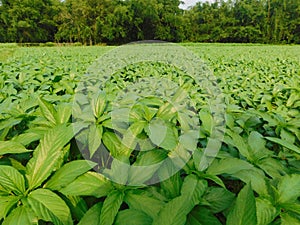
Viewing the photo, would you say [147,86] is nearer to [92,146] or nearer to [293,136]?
[293,136]

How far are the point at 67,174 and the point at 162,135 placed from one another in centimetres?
31

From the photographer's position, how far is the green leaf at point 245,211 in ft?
1.80

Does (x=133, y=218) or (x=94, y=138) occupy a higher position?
(x=94, y=138)

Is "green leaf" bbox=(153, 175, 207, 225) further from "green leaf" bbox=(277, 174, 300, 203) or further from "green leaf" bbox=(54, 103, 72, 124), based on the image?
"green leaf" bbox=(54, 103, 72, 124)

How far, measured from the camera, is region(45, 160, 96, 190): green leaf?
70cm

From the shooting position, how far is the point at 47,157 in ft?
2.44

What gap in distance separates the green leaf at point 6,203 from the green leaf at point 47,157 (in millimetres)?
51

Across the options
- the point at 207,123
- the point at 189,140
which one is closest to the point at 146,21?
the point at 207,123

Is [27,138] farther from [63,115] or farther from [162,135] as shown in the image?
[162,135]

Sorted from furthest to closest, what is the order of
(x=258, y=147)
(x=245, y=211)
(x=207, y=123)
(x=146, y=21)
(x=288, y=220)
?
(x=146, y=21)
(x=207, y=123)
(x=258, y=147)
(x=288, y=220)
(x=245, y=211)

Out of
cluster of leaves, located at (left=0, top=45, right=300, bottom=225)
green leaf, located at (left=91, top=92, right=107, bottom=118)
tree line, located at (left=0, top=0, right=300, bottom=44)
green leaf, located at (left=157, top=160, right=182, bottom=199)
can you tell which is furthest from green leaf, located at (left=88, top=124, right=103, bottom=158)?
tree line, located at (left=0, top=0, right=300, bottom=44)

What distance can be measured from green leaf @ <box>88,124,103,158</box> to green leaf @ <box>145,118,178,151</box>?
157 millimetres

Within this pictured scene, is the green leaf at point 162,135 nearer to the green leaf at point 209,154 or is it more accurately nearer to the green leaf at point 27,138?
the green leaf at point 209,154

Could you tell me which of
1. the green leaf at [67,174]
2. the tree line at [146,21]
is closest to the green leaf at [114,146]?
the green leaf at [67,174]
